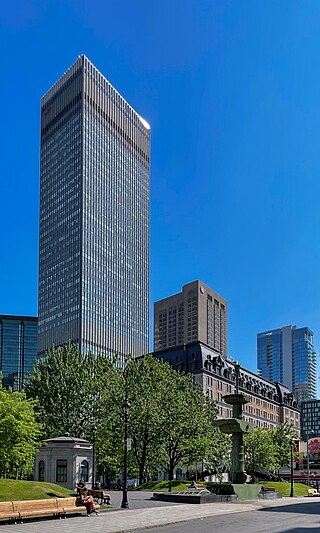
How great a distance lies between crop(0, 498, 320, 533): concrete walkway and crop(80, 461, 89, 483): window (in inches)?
618

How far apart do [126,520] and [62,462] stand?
77.6ft

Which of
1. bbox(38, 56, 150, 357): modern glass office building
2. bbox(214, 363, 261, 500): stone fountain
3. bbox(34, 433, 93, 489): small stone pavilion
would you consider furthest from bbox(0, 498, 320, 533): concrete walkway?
bbox(38, 56, 150, 357): modern glass office building

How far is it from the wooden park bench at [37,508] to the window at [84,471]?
70.4ft

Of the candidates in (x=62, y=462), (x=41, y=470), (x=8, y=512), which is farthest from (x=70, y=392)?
(x=8, y=512)

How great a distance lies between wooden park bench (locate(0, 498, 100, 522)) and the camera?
24.7 metres

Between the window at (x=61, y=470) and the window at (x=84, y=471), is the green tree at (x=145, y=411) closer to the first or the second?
the window at (x=84, y=471)

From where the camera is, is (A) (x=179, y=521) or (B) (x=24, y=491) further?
(B) (x=24, y=491)

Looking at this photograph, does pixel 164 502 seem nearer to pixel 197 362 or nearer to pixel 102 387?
pixel 102 387

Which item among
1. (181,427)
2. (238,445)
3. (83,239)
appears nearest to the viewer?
(238,445)

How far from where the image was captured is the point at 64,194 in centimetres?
19088

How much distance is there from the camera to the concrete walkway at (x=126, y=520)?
22577mm

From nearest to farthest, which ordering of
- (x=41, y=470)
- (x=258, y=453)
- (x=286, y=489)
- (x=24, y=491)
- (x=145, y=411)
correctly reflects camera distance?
(x=24, y=491) < (x=41, y=470) < (x=145, y=411) < (x=286, y=489) < (x=258, y=453)

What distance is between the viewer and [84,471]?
164 ft

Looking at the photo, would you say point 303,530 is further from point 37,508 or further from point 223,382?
point 223,382
